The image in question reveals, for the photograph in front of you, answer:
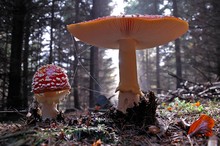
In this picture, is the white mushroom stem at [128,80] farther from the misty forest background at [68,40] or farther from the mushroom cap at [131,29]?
the misty forest background at [68,40]

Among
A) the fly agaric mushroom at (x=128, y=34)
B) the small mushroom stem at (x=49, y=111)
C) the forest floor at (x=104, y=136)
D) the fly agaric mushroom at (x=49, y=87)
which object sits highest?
the fly agaric mushroom at (x=128, y=34)

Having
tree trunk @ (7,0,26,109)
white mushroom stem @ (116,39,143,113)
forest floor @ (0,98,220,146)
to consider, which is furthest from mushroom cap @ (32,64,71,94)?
tree trunk @ (7,0,26,109)

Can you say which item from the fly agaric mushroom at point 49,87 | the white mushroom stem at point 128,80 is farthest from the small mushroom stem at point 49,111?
the white mushroom stem at point 128,80

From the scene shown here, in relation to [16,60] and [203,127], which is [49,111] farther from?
[16,60]

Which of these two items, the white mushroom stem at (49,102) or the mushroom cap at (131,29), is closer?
the mushroom cap at (131,29)

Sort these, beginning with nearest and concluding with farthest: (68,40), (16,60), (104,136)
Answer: (104,136) → (16,60) → (68,40)

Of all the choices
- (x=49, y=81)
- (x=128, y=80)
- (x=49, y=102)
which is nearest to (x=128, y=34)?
(x=128, y=80)

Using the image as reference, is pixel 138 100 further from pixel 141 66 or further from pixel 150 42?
pixel 141 66

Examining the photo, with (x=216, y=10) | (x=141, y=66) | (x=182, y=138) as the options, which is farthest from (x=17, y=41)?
(x=141, y=66)
